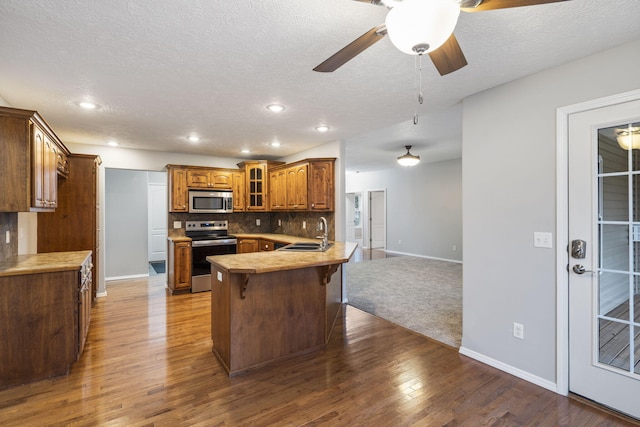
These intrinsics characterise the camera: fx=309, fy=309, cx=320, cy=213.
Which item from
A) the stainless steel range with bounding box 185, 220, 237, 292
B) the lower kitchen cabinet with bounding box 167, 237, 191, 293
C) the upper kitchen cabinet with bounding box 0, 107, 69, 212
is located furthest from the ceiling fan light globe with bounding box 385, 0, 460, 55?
the lower kitchen cabinet with bounding box 167, 237, 191, 293

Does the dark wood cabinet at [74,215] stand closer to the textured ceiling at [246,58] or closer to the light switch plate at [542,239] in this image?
the textured ceiling at [246,58]

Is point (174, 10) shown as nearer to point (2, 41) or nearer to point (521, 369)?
point (2, 41)

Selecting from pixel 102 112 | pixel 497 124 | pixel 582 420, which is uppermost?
pixel 102 112

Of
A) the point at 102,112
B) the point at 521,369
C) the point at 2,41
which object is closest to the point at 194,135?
the point at 102,112

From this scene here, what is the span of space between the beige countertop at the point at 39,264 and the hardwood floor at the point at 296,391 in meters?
0.90

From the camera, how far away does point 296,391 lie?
2348 millimetres

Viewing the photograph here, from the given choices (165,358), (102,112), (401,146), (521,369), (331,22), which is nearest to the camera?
(331,22)

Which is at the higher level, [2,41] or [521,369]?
[2,41]

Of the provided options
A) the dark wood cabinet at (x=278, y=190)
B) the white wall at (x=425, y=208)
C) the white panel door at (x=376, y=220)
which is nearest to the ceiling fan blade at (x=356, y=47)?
the dark wood cabinet at (x=278, y=190)

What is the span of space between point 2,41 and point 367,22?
2.27 metres

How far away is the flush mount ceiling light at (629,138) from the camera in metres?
2.03

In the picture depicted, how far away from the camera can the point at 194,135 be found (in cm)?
435

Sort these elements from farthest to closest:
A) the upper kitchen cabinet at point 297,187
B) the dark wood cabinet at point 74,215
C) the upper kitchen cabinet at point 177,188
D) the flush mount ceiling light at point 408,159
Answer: the flush mount ceiling light at point 408,159, the upper kitchen cabinet at point 177,188, the upper kitchen cabinet at point 297,187, the dark wood cabinet at point 74,215

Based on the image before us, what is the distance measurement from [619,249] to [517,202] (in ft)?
2.28
